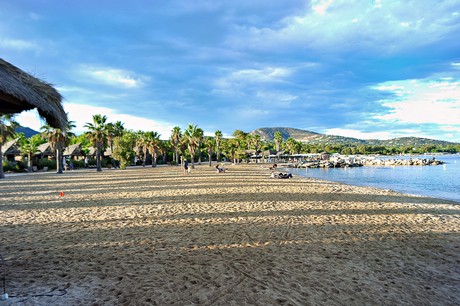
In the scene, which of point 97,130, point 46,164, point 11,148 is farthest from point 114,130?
point 11,148

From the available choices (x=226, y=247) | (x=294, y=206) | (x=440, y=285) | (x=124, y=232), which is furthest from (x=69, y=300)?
(x=294, y=206)

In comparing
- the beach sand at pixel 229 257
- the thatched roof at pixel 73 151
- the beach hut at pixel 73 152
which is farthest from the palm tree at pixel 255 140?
the beach sand at pixel 229 257

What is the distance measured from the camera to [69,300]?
4098 mm

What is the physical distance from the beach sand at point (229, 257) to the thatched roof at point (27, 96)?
289cm

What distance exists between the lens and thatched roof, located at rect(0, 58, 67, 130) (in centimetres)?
439

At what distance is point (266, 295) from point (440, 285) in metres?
3.07

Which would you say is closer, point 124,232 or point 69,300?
point 69,300

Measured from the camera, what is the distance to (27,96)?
15.0ft

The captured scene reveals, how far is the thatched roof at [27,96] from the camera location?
14.4 ft

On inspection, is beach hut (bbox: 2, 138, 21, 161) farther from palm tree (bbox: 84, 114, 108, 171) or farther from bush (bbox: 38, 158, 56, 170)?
palm tree (bbox: 84, 114, 108, 171)

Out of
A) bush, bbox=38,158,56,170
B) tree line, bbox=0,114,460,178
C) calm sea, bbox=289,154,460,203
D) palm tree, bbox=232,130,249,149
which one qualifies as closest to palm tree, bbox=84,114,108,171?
tree line, bbox=0,114,460,178

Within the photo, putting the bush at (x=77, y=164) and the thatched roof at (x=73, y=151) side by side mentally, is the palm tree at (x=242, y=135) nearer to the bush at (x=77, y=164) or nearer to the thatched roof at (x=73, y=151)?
the thatched roof at (x=73, y=151)

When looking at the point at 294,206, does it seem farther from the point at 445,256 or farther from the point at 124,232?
the point at 124,232

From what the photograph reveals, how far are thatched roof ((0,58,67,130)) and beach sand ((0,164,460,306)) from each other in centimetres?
289
